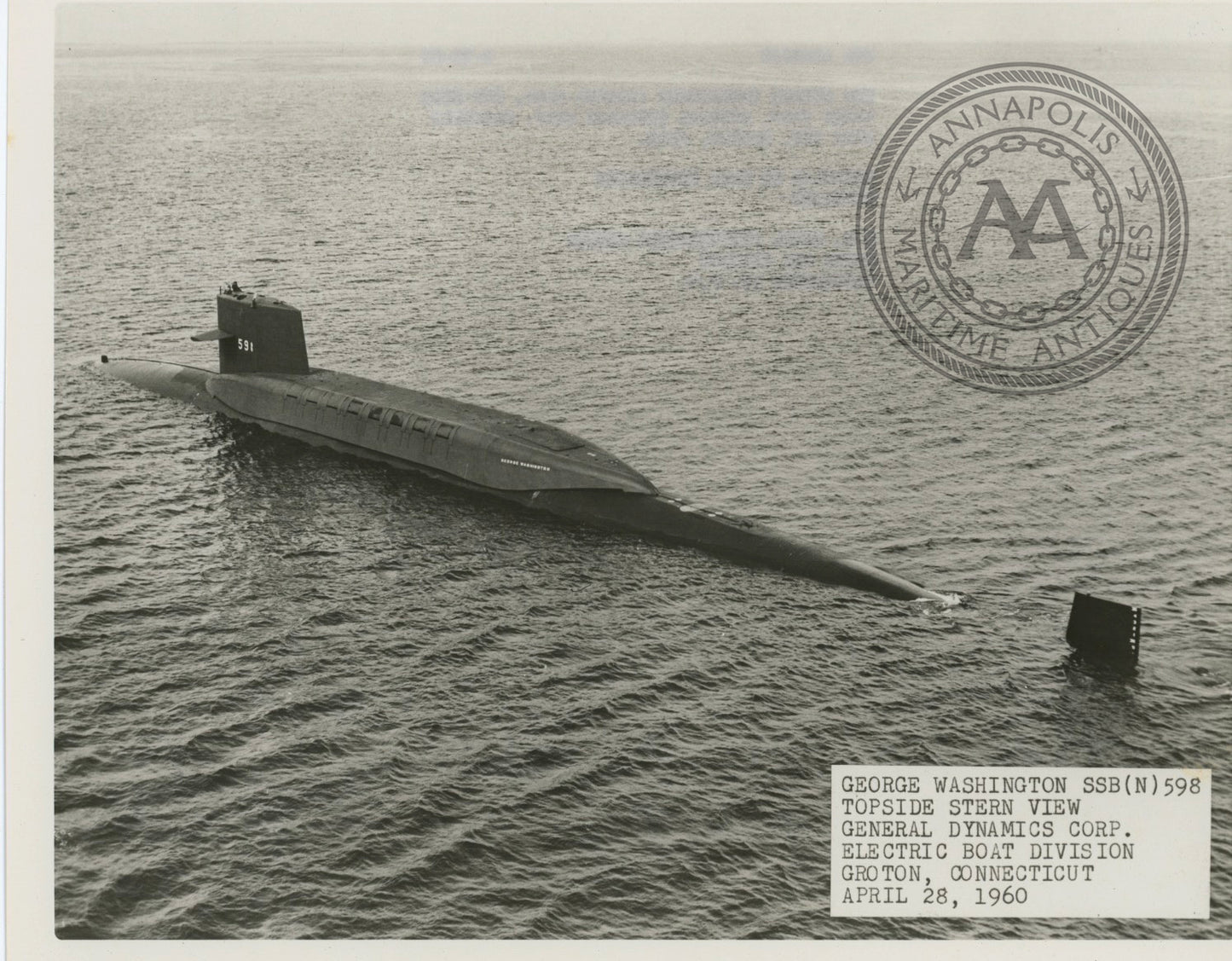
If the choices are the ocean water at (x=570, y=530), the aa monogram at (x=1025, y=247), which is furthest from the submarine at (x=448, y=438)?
the aa monogram at (x=1025, y=247)

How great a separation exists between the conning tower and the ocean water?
136 inches

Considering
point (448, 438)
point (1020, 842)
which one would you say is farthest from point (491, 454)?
point (1020, 842)

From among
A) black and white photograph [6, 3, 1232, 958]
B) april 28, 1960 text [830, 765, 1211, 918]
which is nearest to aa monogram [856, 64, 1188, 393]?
black and white photograph [6, 3, 1232, 958]

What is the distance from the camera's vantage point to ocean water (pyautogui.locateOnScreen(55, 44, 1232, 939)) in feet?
105

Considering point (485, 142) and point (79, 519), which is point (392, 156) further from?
point (79, 519)

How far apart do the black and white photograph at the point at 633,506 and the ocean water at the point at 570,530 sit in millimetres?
204

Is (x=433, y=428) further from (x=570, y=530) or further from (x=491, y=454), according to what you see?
(x=570, y=530)

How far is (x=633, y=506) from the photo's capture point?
48.4 metres

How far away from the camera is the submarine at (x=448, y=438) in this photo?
4553 centimetres

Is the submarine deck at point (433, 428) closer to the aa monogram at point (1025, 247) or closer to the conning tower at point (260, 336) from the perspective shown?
the conning tower at point (260, 336)

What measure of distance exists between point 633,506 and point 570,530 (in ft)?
8.74

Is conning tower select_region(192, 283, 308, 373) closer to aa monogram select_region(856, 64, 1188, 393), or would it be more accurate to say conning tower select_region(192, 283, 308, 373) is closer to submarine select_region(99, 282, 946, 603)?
submarine select_region(99, 282, 946, 603)

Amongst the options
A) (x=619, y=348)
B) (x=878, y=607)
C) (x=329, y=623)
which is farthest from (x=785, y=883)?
(x=619, y=348)

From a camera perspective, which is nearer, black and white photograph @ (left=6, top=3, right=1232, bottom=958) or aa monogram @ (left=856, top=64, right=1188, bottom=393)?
black and white photograph @ (left=6, top=3, right=1232, bottom=958)
